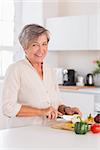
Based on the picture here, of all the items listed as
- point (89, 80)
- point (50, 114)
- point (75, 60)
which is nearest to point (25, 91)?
point (50, 114)

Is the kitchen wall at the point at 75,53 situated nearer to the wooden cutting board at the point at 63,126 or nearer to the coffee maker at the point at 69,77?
the coffee maker at the point at 69,77

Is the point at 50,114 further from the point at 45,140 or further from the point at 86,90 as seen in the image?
the point at 86,90

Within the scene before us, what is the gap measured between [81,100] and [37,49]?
6.82 ft

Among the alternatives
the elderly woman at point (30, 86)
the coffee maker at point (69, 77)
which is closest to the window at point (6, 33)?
the coffee maker at point (69, 77)

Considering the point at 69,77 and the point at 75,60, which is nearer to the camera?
the point at 69,77

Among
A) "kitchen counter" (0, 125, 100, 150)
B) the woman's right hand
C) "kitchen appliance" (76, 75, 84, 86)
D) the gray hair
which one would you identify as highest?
the gray hair

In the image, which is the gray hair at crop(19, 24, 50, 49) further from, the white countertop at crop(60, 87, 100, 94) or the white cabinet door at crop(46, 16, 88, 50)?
the white cabinet door at crop(46, 16, 88, 50)

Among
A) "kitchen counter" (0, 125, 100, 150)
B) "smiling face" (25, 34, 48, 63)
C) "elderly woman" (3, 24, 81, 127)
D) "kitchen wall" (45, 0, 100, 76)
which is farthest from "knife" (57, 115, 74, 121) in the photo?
"kitchen wall" (45, 0, 100, 76)

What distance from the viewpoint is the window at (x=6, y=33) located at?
14.1 feet

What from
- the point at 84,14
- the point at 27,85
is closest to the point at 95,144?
the point at 27,85

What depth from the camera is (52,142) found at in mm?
1561

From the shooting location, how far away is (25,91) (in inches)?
83.3

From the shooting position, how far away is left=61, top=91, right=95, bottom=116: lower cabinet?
157 inches

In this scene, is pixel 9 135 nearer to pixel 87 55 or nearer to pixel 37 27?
pixel 37 27
